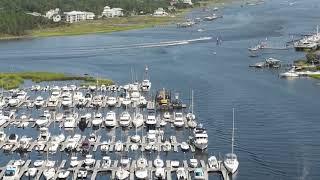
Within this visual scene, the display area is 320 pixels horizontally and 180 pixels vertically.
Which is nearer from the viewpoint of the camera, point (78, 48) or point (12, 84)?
point (12, 84)

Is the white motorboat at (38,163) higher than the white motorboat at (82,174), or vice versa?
the white motorboat at (38,163)

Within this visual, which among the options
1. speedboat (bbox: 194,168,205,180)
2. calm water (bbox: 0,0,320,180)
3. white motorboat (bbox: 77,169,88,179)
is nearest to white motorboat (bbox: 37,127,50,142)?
white motorboat (bbox: 77,169,88,179)

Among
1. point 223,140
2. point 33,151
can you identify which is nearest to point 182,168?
point 223,140

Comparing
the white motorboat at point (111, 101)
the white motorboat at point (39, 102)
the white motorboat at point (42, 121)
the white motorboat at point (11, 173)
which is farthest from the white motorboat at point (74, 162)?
the white motorboat at point (39, 102)

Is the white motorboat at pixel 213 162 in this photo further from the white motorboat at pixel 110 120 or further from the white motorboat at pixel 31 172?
the white motorboat at pixel 110 120

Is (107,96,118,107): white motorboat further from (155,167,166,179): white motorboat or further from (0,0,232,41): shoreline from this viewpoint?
(0,0,232,41): shoreline

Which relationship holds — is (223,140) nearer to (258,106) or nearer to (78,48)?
(258,106)

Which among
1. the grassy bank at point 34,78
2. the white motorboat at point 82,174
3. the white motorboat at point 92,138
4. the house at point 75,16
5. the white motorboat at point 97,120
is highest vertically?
the house at point 75,16
